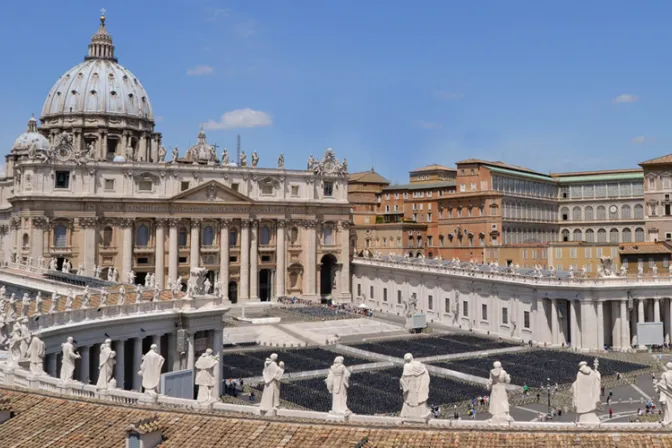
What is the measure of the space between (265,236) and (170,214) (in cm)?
1387

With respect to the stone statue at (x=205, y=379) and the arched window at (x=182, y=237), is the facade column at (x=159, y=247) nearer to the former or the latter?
the arched window at (x=182, y=237)

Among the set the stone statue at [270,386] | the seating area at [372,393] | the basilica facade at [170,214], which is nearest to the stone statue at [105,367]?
the stone statue at [270,386]

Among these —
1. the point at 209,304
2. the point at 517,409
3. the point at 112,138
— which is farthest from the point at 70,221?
the point at 517,409

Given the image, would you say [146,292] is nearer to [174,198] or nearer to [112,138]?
[174,198]

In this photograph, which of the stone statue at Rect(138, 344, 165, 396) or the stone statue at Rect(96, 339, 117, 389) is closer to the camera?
the stone statue at Rect(138, 344, 165, 396)

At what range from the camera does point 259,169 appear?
100500 mm

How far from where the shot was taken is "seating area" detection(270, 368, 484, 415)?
143 ft

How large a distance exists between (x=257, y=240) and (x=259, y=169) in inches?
363

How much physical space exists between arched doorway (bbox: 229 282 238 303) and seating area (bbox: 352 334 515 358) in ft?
112

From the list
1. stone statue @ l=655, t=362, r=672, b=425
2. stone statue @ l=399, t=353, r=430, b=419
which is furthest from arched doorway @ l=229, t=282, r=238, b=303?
stone statue @ l=655, t=362, r=672, b=425

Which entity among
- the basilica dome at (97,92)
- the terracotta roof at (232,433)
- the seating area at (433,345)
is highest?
the basilica dome at (97,92)

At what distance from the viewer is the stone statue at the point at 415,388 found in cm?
1841

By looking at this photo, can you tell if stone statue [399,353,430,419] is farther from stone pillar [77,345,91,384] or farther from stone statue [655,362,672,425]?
stone pillar [77,345,91,384]

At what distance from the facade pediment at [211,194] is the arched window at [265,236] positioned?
5488 millimetres
